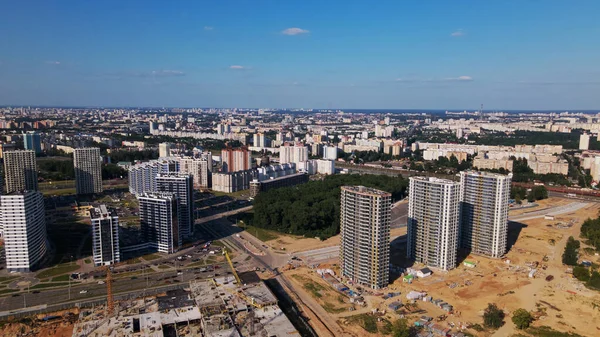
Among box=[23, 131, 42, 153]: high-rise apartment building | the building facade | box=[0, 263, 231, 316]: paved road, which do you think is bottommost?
box=[0, 263, 231, 316]: paved road

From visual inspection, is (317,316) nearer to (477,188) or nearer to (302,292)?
(302,292)

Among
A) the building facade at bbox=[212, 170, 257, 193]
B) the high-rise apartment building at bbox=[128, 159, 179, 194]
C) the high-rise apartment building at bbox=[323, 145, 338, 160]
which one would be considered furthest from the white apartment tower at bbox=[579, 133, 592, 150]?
the high-rise apartment building at bbox=[128, 159, 179, 194]

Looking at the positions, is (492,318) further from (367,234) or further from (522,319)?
(367,234)

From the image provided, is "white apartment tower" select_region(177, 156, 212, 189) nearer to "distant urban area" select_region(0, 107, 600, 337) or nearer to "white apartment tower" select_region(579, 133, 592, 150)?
"distant urban area" select_region(0, 107, 600, 337)

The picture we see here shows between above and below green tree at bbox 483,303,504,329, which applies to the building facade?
above

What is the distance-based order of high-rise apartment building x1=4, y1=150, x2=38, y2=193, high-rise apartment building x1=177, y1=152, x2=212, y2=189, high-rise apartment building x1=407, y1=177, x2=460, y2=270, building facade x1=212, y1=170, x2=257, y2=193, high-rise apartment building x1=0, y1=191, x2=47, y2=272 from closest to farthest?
1. high-rise apartment building x1=0, y1=191, x2=47, y2=272
2. high-rise apartment building x1=407, y1=177, x2=460, y2=270
3. high-rise apartment building x1=4, y1=150, x2=38, y2=193
4. building facade x1=212, y1=170, x2=257, y2=193
5. high-rise apartment building x1=177, y1=152, x2=212, y2=189

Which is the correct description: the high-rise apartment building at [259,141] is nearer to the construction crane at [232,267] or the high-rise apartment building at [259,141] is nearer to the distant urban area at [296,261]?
the distant urban area at [296,261]

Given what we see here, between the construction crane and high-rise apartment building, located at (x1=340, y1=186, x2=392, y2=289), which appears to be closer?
high-rise apartment building, located at (x1=340, y1=186, x2=392, y2=289)
